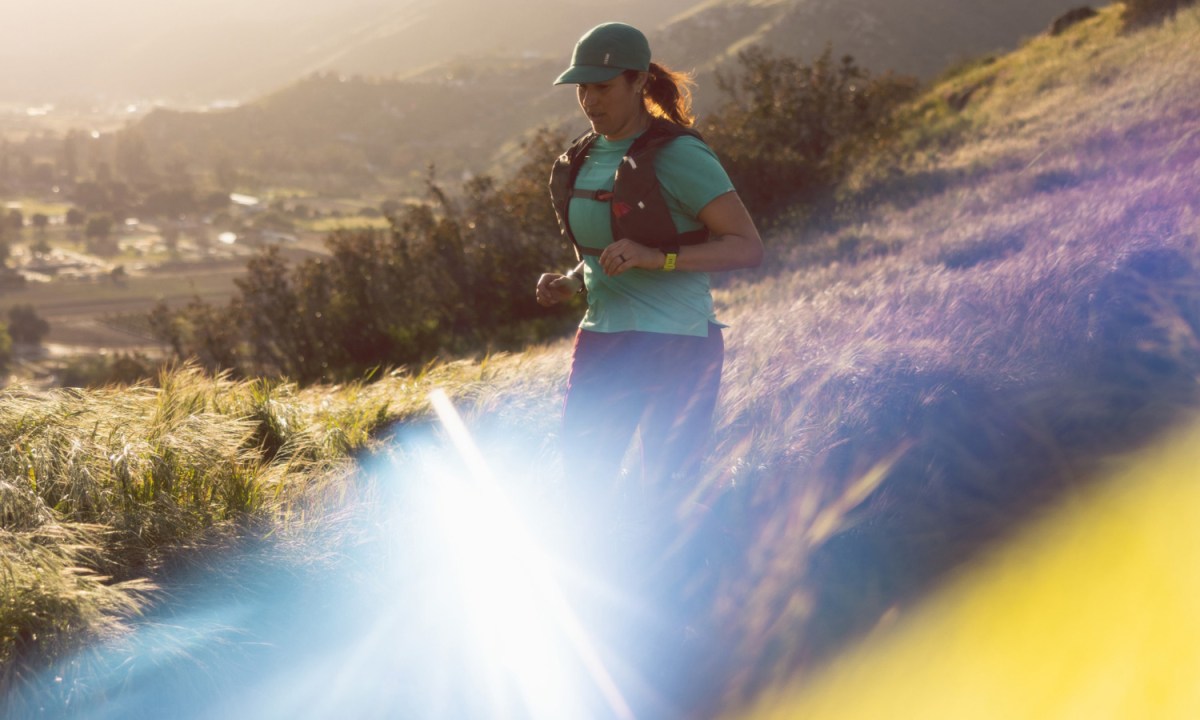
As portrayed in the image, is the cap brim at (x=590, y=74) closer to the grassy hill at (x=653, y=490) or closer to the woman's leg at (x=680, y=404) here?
the woman's leg at (x=680, y=404)

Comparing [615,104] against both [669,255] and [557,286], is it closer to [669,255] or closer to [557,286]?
[669,255]

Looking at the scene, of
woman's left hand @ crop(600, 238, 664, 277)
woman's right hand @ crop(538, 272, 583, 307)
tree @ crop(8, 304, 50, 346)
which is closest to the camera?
woman's left hand @ crop(600, 238, 664, 277)

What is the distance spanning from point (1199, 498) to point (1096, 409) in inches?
37.1

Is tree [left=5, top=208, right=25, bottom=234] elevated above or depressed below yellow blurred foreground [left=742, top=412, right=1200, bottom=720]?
above

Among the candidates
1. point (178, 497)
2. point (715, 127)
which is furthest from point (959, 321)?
point (715, 127)

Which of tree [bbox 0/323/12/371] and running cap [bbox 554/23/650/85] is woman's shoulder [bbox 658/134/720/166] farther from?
tree [bbox 0/323/12/371]

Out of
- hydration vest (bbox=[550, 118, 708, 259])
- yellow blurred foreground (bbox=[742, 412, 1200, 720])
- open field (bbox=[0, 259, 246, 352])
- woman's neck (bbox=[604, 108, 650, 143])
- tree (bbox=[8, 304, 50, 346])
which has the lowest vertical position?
open field (bbox=[0, 259, 246, 352])

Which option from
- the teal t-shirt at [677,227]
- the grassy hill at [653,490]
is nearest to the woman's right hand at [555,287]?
the teal t-shirt at [677,227]

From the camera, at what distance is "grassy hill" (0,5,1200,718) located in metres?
2.49

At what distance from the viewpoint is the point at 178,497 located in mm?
2848

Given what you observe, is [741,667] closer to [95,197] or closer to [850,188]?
[850,188]

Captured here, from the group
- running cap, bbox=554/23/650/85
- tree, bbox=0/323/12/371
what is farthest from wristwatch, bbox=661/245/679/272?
tree, bbox=0/323/12/371

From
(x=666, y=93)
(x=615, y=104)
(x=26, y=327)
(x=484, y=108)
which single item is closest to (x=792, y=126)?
(x=666, y=93)

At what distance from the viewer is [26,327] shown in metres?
74.1
